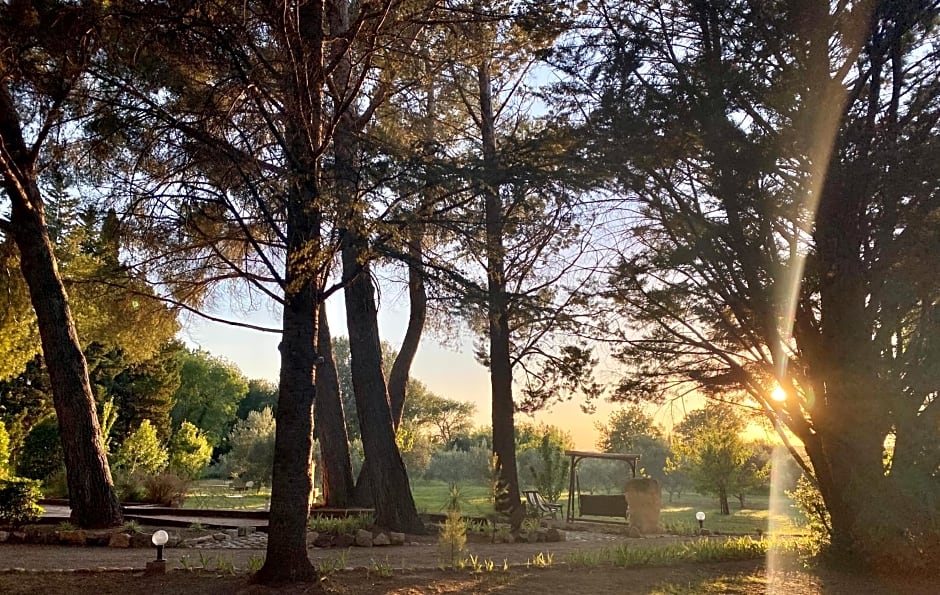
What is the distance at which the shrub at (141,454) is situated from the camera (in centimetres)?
1781

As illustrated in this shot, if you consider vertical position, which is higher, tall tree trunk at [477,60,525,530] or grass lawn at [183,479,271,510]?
tall tree trunk at [477,60,525,530]

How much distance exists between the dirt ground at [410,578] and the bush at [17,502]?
1407 mm

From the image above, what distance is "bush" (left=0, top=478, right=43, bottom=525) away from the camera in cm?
843

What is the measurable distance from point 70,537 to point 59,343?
245cm

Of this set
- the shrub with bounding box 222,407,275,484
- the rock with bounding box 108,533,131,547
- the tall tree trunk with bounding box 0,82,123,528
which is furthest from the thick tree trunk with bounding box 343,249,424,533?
the shrub with bounding box 222,407,275,484

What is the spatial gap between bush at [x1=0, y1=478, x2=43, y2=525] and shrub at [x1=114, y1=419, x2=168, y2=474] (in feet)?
30.2

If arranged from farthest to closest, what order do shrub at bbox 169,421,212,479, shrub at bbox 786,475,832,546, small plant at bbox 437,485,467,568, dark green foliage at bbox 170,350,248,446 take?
dark green foliage at bbox 170,350,248,446 < shrub at bbox 169,421,212,479 < shrub at bbox 786,475,832,546 < small plant at bbox 437,485,467,568

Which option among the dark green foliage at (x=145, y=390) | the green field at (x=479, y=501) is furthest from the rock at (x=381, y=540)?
the dark green foliage at (x=145, y=390)

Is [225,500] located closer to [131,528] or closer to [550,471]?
[550,471]

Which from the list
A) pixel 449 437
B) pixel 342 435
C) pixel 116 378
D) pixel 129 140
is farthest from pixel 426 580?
pixel 449 437

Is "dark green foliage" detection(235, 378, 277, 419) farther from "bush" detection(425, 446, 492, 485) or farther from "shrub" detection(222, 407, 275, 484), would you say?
"bush" detection(425, 446, 492, 485)

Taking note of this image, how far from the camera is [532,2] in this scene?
6.20 meters

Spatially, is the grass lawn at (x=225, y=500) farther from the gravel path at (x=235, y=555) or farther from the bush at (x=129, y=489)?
the gravel path at (x=235, y=555)

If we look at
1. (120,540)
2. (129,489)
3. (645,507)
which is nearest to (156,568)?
(120,540)
